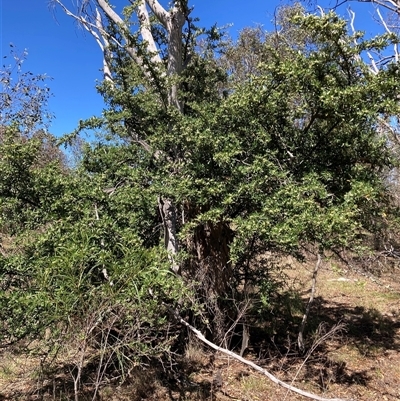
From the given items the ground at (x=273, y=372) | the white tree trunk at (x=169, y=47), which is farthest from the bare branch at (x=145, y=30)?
the ground at (x=273, y=372)

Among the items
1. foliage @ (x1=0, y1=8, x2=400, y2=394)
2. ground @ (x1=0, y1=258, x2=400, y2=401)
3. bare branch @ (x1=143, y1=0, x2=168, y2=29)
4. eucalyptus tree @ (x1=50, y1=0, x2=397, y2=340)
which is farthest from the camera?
bare branch @ (x1=143, y1=0, x2=168, y2=29)

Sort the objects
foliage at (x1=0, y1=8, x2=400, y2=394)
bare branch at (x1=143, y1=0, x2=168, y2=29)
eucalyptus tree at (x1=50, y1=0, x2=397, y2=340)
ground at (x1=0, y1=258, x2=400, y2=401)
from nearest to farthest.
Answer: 1. foliage at (x1=0, y1=8, x2=400, y2=394)
2. eucalyptus tree at (x1=50, y1=0, x2=397, y2=340)
3. ground at (x1=0, y1=258, x2=400, y2=401)
4. bare branch at (x1=143, y1=0, x2=168, y2=29)

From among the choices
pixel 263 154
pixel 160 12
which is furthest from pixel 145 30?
pixel 263 154

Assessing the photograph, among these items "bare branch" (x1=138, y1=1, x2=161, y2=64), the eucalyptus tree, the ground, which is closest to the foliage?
the eucalyptus tree

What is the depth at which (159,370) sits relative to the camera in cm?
504

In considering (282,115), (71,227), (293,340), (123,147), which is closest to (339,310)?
(293,340)

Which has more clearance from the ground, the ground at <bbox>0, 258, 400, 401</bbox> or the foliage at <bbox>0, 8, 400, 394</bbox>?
the foliage at <bbox>0, 8, 400, 394</bbox>

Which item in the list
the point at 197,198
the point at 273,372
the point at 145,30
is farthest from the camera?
the point at 145,30

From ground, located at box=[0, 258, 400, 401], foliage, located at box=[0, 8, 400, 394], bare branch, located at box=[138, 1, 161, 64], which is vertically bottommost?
ground, located at box=[0, 258, 400, 401]

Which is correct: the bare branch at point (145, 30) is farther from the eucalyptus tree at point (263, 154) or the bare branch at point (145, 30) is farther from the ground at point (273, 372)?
the ground at point (273, 372)

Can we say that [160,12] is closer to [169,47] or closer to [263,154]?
[169,47]

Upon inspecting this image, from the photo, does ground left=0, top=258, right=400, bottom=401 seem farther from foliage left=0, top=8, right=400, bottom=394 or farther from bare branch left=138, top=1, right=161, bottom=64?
bare branch left=138, top=1, right=161, bottom=64

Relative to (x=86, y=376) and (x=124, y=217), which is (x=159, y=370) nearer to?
(x=86, y=376)

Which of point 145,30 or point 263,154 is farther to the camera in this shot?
point 145,30
